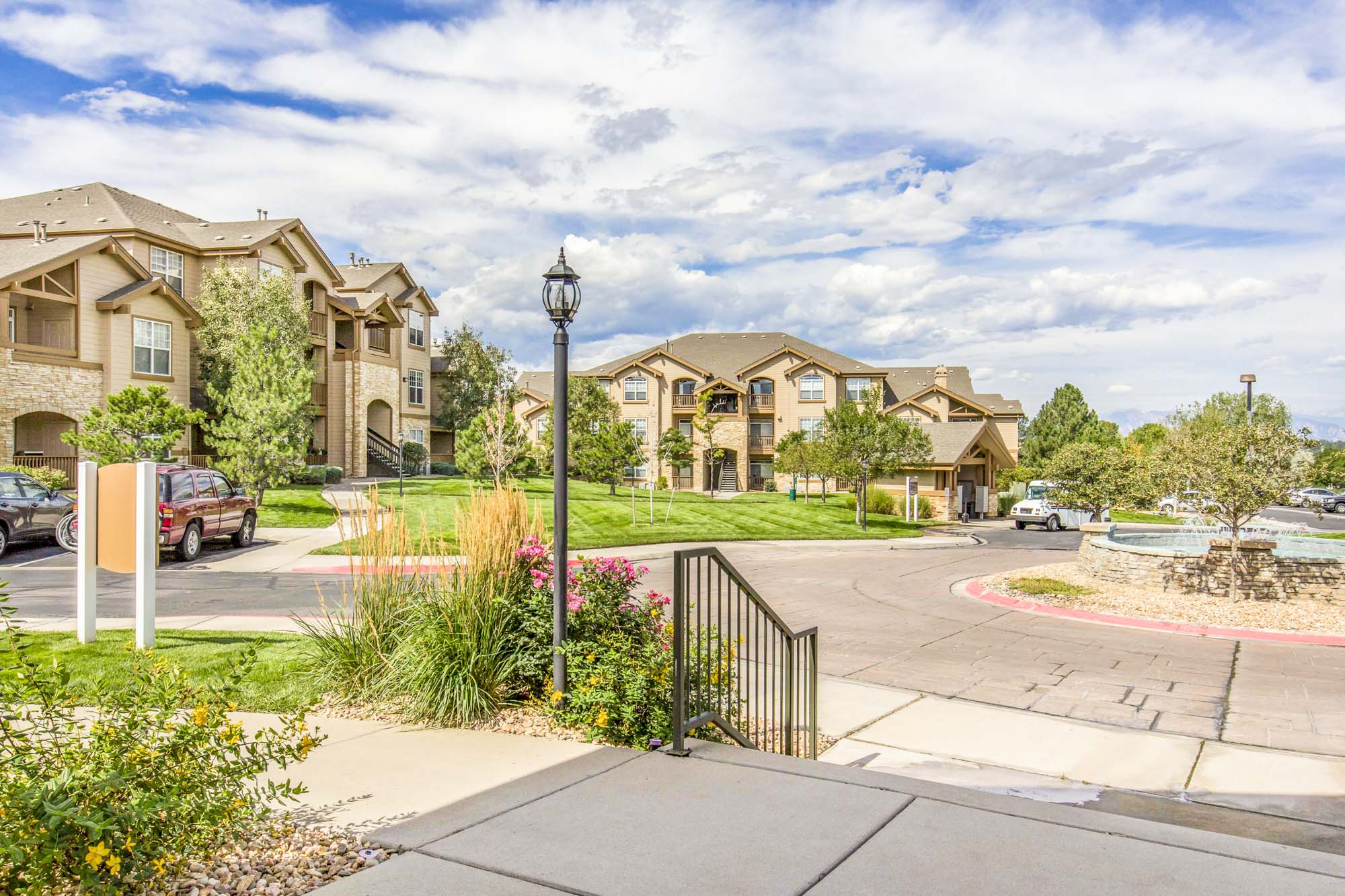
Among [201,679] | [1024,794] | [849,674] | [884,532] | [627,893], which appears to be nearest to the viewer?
[627,893]

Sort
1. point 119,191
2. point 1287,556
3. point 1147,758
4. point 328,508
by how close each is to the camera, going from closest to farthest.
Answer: point 1147,758
point 1287,556
point 328,508
point 119,191

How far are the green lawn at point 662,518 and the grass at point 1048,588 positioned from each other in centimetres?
1115

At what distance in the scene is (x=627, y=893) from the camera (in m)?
3.57

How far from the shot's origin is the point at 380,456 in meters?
41.1

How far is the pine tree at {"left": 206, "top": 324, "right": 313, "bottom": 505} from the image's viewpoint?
2458 cm

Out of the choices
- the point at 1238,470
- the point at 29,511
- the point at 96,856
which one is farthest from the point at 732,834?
the point at 29,511

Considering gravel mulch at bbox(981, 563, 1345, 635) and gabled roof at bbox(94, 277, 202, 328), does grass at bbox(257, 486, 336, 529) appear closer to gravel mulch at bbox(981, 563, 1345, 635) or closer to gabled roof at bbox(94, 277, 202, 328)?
gabled roof at bbox(94, 277, 202, 328)

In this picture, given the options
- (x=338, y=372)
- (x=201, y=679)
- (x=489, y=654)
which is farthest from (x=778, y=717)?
(x=338, y=372)

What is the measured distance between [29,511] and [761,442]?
3917 centimetres

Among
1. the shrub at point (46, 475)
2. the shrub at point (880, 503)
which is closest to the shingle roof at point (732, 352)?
the shrub at point (880, 503)

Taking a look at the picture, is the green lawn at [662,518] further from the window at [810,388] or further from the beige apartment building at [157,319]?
the window at [810,388]

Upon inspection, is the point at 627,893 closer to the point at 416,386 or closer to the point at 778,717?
the point at 778,717

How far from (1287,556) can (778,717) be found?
11.5m

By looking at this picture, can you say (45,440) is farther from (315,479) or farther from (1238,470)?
(1238,470)
